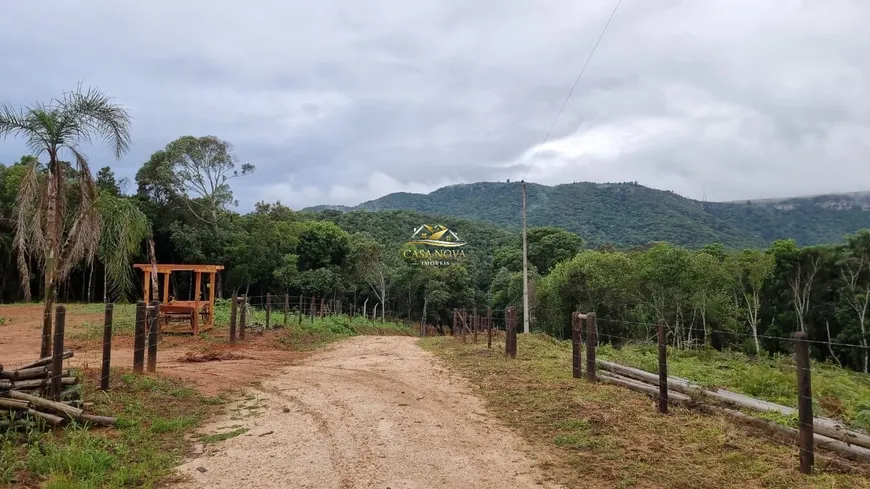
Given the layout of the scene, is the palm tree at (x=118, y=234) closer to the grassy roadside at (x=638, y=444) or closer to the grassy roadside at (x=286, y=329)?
the grassy roadside at (x=638, y=444)

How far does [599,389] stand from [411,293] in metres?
40.2

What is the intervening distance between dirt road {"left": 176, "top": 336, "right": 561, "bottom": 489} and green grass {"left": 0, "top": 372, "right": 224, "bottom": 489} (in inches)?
14.0

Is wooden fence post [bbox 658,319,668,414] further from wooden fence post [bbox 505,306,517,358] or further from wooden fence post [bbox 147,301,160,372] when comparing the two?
wooden fence post [bbox 147,301,160,372]

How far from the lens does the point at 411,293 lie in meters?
48.8

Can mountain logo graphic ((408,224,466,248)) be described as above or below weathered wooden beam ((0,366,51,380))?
above

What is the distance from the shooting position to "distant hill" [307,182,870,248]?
63.2 meters

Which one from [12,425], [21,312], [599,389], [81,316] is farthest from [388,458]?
[21,312]

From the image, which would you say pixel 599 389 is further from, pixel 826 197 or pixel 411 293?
pixel 826 197

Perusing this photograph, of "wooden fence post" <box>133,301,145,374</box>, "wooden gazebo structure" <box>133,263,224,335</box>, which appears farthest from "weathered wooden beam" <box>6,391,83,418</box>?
"wooden gazebo structure" <box>133,263,224,335</box>

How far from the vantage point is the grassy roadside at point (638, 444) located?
4.90 m

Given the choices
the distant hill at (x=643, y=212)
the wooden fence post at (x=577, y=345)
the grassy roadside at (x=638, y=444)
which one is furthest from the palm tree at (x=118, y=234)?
the distant hill at (x=643, y=212)

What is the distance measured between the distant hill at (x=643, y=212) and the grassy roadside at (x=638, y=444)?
170 ft

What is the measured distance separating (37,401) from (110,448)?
3.99 ft

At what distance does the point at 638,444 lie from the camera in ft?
19.5
